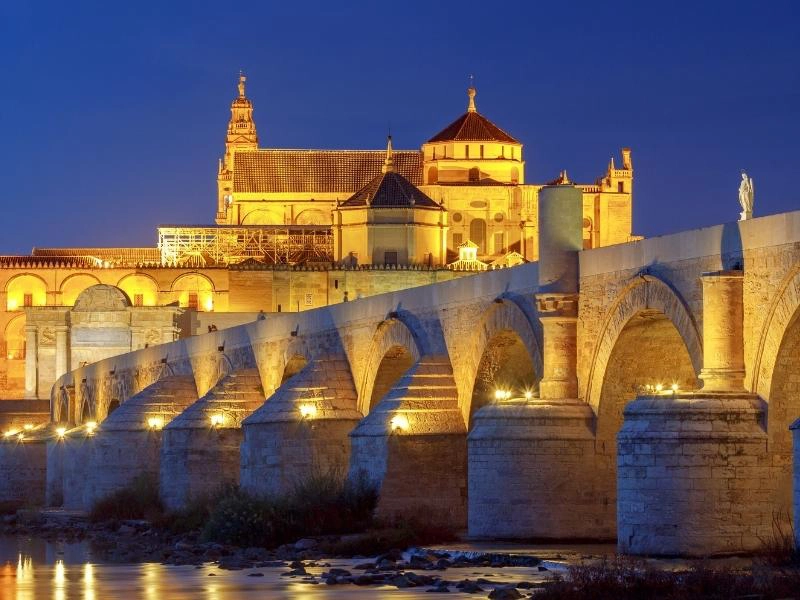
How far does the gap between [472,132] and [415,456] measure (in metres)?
72.8

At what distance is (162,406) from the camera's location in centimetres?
4866

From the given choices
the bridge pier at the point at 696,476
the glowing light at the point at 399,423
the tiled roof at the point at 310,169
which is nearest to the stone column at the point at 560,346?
the glowing light at the point at 399,423

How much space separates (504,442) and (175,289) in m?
69.2

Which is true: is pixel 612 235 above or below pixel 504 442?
above

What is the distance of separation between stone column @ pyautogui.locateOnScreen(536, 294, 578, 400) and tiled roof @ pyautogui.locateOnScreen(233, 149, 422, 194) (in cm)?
7943

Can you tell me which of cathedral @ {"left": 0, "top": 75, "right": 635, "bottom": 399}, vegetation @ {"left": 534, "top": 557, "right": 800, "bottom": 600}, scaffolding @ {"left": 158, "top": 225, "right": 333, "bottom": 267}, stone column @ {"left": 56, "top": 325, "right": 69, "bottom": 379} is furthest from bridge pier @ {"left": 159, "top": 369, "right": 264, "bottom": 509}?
scaffolding @ {"left": 158, "top": 225, "right": 333, "bottom": 267}

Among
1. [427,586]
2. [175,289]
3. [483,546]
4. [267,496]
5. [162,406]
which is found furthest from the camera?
[175,289]

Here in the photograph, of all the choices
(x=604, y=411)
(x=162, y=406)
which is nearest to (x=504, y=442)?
(x=604, y=411)

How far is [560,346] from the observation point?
95.8 feet

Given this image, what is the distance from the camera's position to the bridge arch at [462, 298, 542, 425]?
1268 inches

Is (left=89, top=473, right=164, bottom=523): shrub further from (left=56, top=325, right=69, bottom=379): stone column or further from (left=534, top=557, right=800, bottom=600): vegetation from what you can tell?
(left=56, top=325, right=69, bottom=379): stone column

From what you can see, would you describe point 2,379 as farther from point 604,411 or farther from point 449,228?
point 604,411

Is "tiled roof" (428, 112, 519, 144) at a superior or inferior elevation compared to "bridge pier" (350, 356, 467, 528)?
superior

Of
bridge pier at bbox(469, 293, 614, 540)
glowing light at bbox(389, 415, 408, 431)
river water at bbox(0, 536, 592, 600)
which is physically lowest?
river water at bbox(0, 536, 592, 600)
